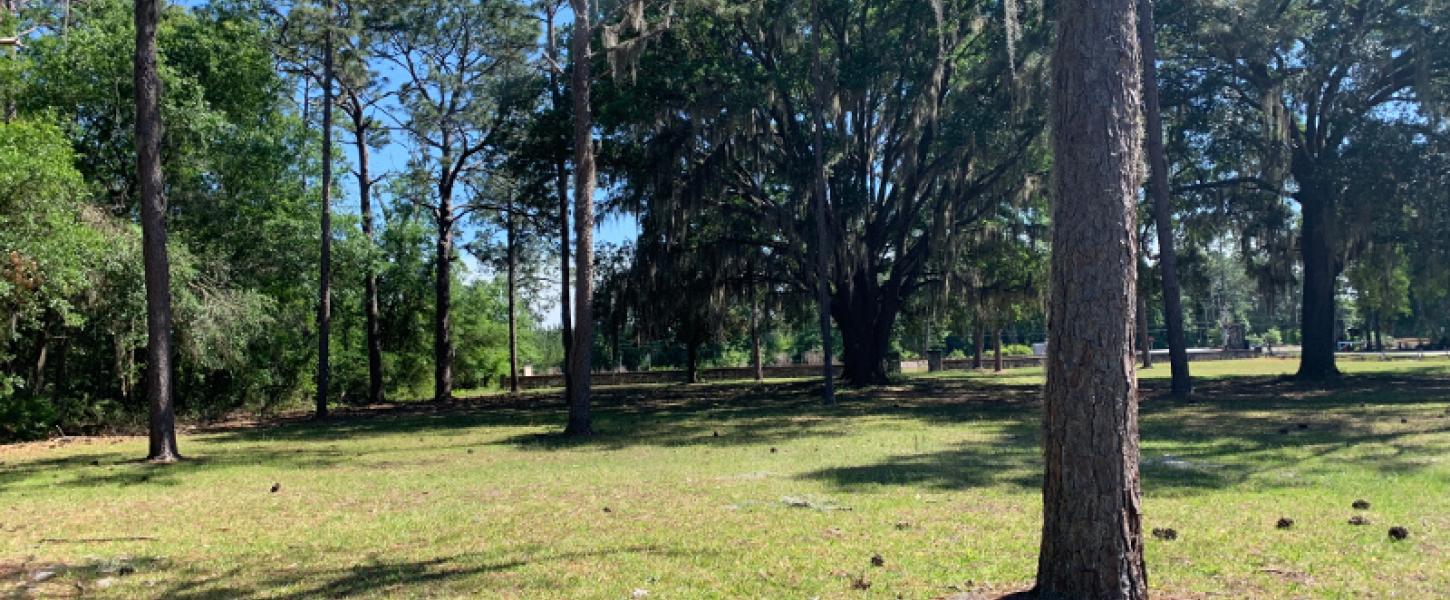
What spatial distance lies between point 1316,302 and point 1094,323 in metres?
22.9

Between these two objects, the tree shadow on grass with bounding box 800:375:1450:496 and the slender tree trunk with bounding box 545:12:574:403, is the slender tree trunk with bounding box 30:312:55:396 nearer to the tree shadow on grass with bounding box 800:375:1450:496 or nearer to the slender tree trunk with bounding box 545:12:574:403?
the slender tree trunk with bounding box 545:12:574:403

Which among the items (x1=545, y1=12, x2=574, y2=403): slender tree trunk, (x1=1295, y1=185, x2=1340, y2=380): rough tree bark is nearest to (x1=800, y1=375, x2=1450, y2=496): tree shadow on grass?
(x1=1295, y1=185, x2=1340, y2=380): rough tree bark

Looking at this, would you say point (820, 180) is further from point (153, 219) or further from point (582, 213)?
point (153, 219)

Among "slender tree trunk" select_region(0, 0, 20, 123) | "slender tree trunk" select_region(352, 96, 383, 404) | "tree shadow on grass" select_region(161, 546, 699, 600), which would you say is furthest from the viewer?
"slender tree trunk" select_region(352, 96, 383, 404)

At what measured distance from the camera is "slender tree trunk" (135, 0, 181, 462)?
1257 cm

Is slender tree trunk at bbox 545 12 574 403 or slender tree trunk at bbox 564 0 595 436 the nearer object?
slender tree trunk at bbox 564 0 595 436

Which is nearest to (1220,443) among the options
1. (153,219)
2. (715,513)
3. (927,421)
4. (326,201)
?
(927,421)

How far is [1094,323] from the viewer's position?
4.11 metres

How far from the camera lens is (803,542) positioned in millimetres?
5926

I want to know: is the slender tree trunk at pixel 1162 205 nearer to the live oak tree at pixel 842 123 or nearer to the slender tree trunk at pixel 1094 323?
the live oak tree at pixel 842 123

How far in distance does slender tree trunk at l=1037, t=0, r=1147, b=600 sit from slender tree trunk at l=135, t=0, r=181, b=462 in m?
12.8

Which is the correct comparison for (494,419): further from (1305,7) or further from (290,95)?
(1305,7)

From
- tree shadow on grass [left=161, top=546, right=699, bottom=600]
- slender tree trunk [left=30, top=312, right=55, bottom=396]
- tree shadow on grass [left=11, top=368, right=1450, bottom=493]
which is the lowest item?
tree shadow on grass [left=11, top=368, right=1450, bottom=493]

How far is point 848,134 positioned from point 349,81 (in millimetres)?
14499
